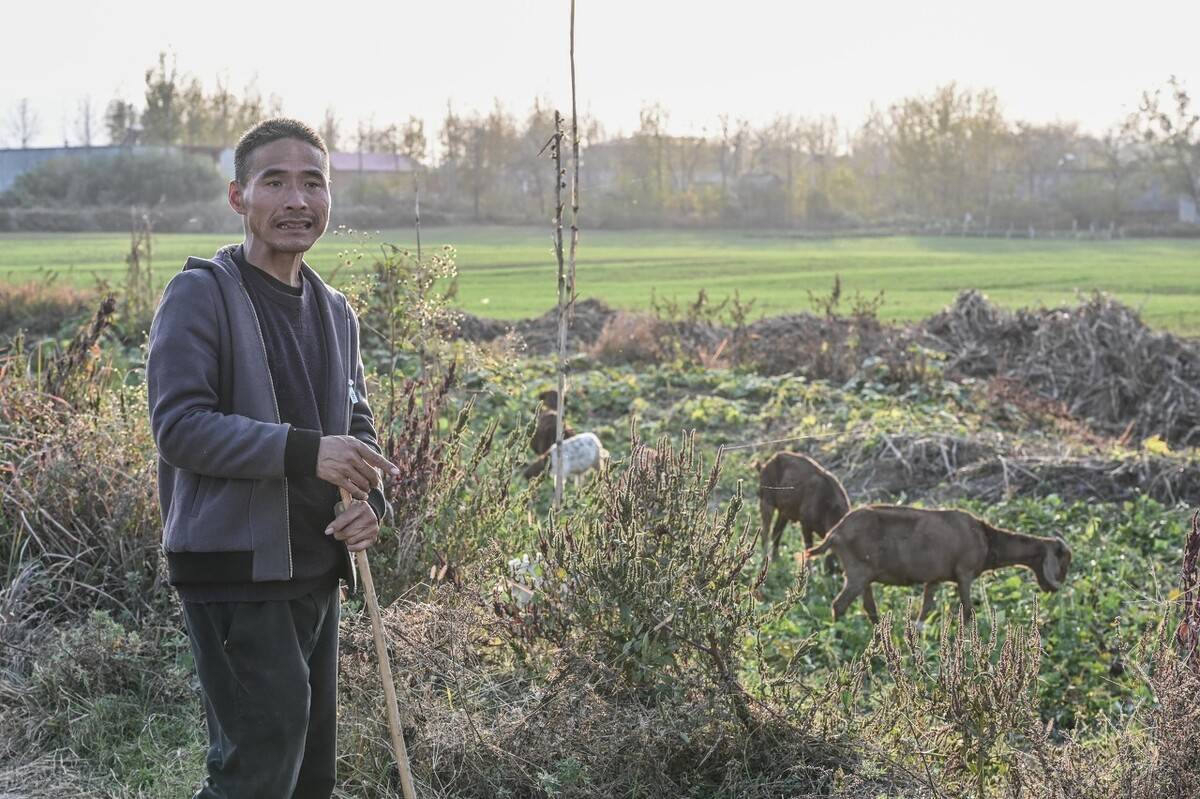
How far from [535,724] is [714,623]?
0.71m

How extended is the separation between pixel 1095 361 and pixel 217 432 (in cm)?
1380

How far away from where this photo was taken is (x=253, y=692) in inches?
126

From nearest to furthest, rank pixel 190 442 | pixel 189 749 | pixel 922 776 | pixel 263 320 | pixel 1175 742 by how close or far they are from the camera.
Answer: pixel 190 442 → pixel 263 320 → pixel 1175 742 → pixel 922 776 → pixel 189 749

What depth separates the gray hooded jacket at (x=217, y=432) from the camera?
10.0 ft

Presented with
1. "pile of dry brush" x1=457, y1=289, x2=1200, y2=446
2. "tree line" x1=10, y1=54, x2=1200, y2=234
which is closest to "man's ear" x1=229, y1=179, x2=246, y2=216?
"pile of dry brush" x1=457, y1=289, x2=1200, y2=446

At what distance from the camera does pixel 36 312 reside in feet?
67.5

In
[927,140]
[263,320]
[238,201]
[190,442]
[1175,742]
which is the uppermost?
[927,140]

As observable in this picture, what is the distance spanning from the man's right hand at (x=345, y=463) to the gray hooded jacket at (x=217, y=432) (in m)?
0.11

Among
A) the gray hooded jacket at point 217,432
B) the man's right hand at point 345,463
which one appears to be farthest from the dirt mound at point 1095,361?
A: the gray hooded jacket at point 217,432

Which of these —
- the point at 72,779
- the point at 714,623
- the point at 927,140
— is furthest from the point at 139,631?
the point at 927,140

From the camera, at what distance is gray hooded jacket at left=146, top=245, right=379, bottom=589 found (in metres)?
3.06

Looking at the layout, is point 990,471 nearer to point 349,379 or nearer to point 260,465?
point 349,379

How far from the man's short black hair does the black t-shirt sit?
0.22 metres

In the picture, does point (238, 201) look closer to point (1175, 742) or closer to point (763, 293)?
point (1175, 742)
